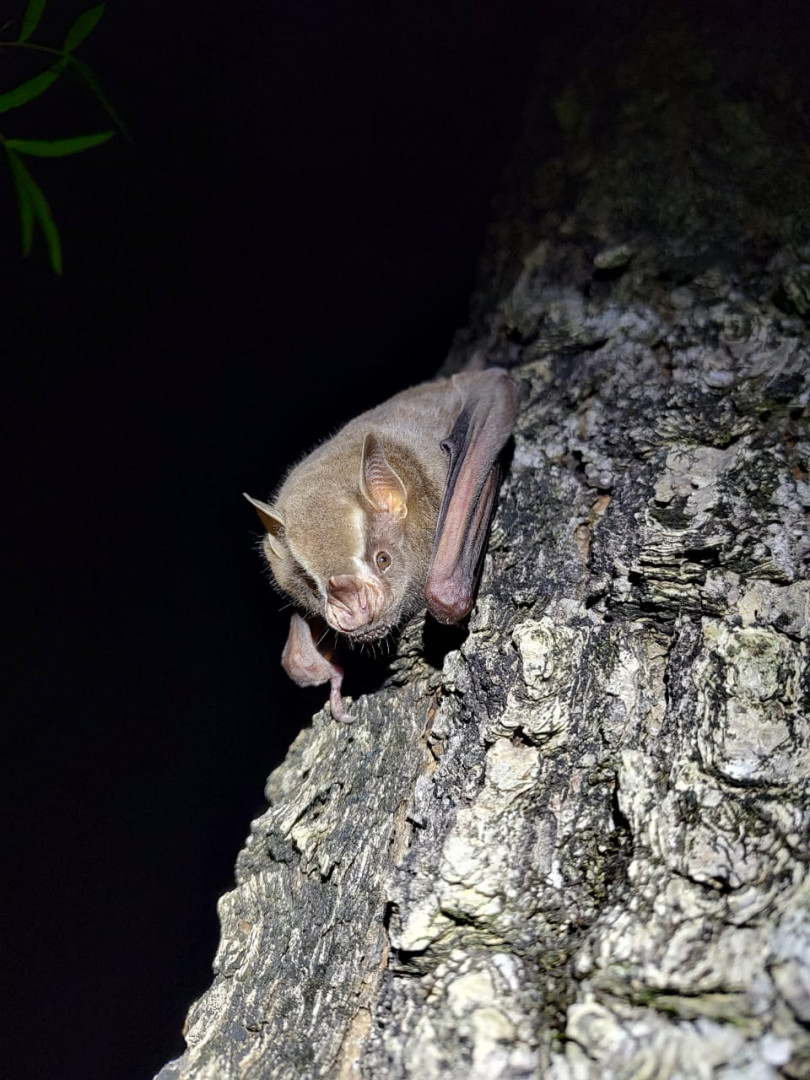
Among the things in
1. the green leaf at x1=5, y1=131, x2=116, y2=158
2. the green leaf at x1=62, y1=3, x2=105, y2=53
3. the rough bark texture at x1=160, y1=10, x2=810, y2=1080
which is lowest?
the rough bark texture at x1=160, y1=10, x2=810, y2=1080

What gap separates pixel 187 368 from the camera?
4.45 meters

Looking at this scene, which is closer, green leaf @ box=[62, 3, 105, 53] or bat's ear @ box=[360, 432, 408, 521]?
green leaf @ box=[62, 3, 105, 53]

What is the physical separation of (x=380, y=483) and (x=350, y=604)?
0.54 metres

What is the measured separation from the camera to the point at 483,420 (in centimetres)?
343

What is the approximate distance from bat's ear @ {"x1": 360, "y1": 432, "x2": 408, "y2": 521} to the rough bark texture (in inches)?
19.5

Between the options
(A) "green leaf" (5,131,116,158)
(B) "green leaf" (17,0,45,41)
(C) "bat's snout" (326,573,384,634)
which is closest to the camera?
(B) "green leaf" (17,0,45,41)

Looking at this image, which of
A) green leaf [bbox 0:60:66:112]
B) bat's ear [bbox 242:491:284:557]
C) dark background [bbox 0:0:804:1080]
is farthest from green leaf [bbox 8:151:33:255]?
dark background [bbox 0:0:804:1080]

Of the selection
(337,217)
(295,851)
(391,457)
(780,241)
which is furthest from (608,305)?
(295,851)

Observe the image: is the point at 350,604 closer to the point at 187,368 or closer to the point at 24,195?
the point at 24,195

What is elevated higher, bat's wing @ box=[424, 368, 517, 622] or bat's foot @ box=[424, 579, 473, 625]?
Answer: bat's wing @ box=[424, 368, 517, 622]

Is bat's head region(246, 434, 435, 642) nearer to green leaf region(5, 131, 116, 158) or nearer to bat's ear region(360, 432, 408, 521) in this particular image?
bat's ear region(360, 432, 408, 521)

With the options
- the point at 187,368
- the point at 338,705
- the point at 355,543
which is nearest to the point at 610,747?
the point at 338,705

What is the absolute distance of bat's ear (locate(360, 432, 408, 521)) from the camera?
3297 millimetres

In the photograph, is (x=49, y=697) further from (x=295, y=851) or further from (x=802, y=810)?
(x=802, y=810)
